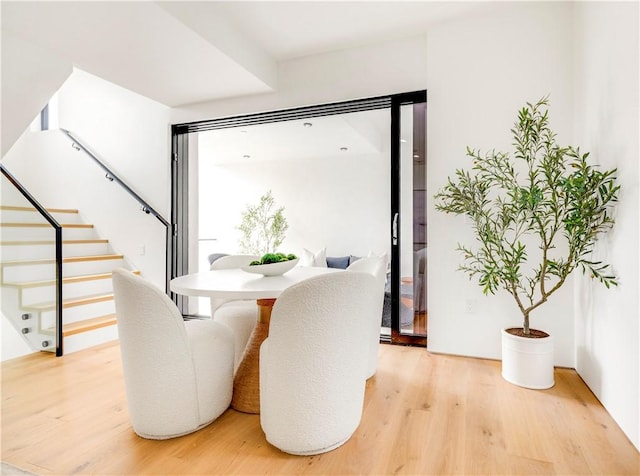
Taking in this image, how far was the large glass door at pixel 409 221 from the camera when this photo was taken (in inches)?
125

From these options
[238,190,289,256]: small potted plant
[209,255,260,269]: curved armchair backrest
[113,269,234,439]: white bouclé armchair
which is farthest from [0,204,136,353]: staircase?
[238,190,289,256]: small potted plant

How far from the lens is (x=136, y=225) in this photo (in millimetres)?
4250

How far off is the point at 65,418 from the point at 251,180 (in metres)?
4.47

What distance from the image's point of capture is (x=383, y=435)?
1770 mm

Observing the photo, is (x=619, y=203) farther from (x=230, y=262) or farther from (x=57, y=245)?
(x=57, y=245)

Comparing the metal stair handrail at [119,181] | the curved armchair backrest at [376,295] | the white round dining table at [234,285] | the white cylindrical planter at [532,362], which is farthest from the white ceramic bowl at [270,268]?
the metal stair handrail at [119,181]

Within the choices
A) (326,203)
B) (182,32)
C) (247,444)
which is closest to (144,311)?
(247,444)

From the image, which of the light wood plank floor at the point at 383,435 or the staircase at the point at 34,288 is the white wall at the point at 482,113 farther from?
the staircase at the point at 34,288

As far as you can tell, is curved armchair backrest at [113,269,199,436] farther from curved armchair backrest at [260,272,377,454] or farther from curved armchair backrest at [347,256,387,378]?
curved armchair backrest at [347,256,387,378]

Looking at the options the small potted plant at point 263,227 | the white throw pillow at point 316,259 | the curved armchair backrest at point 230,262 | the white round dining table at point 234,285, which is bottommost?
the white throw pillow at point 316,259

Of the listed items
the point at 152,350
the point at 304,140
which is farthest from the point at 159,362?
the point at 304,140

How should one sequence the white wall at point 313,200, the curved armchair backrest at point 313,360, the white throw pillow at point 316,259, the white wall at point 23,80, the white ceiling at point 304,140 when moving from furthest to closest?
1. the white throw pillow at point 316,259
2. the white wall at point 313,200
3. the white ceiling at point 304,140
4. the white wall at point 23,80
5. the curved armchair backrest at point 313,360

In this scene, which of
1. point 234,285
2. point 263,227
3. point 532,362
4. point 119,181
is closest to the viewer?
point 234,285

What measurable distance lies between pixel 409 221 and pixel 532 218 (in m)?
1.02
